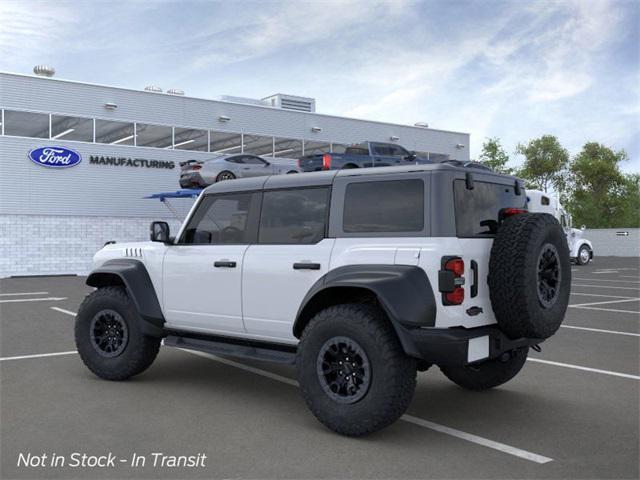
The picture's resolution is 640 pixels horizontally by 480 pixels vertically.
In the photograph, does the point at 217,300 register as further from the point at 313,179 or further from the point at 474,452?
the point at 474,452

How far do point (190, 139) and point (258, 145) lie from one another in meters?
3.58

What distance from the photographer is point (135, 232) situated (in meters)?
28.6

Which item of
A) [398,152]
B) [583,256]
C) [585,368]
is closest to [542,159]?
[583,256]

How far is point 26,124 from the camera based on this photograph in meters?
25.9

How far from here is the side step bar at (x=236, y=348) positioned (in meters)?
5.35

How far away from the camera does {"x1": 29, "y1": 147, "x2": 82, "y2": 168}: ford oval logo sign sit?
26.0 meters

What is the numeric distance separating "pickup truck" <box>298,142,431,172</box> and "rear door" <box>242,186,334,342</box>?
12585mm

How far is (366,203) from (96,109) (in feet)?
81.8

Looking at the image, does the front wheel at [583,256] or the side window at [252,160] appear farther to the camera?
the front wheel at [583,256]

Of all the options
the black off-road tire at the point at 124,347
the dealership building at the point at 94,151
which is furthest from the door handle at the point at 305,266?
the dealership building at the point at 94,151

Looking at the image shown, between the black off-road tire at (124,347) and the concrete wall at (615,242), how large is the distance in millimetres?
44344

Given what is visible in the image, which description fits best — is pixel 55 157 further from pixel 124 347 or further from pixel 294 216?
pixel 294 216

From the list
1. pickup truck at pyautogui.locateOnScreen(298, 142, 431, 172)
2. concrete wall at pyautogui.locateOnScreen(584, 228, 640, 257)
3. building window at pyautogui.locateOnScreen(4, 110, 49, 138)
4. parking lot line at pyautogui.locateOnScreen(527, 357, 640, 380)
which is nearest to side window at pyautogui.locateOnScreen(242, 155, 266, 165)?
pickup truck at pyautogui.locateOnScreen(298, 142, 431, 172)

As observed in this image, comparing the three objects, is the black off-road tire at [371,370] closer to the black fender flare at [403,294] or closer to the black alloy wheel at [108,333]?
the black fender flare at [403,294]
